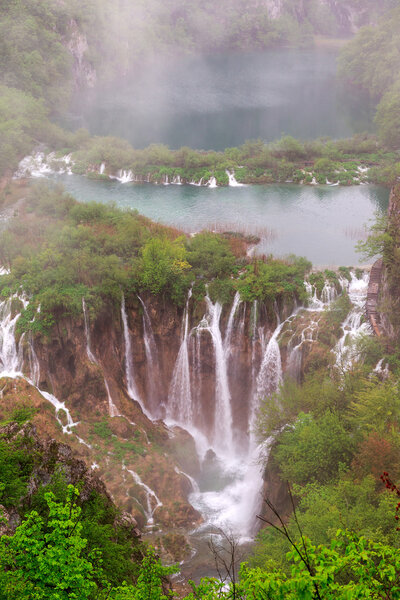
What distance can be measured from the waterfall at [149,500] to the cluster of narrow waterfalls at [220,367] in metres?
2.32

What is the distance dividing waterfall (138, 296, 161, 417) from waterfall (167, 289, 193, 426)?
896mm

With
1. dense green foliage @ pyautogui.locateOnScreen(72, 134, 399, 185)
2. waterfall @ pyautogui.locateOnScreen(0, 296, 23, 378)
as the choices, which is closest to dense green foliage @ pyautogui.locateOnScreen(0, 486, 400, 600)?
waterfall @ pyautogui.locateOnScreen(0, 296, 23, 378)

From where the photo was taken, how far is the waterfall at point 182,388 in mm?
30562

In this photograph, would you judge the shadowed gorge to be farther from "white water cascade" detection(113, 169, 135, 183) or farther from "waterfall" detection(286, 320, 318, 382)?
"white water cascade" detection(113, 169, 135, 183)

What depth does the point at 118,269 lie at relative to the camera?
3056 cm

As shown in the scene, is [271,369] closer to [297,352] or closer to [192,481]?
[297,352]

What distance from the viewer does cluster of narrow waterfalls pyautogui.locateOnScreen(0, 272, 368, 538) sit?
27781 mm

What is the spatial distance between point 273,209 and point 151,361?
2029cm

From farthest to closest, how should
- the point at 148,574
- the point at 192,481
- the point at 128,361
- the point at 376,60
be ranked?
the point at 376,60 → the point at 128,361 → the point at 192,481 → the point at 148,574

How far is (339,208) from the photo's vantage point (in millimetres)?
45406

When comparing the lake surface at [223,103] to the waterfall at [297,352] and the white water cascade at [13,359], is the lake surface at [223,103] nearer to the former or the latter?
the white water cascade at [13,359]

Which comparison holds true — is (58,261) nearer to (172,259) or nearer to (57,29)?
(172,259)

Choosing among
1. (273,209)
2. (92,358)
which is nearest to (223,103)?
(273,209)

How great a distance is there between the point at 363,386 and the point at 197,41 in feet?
348
